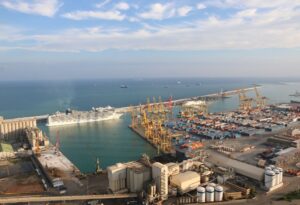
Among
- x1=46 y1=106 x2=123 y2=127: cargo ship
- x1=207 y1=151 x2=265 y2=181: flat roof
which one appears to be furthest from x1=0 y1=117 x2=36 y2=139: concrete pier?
x1=207 y1=151 x2=265 y2=181: flat roof

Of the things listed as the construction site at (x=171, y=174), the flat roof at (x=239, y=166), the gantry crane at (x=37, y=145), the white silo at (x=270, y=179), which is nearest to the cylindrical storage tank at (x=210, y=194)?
the construction site at (x=171, y=174)

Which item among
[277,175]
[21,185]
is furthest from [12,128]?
[277,175]

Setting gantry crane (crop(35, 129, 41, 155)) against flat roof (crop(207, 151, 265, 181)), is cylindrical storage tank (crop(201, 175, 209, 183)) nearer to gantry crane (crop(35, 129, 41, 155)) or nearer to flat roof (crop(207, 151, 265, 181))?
flat roof (crop(207, 151, 265, 181))

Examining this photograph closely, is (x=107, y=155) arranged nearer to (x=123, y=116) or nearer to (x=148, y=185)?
(x=148, y=185)

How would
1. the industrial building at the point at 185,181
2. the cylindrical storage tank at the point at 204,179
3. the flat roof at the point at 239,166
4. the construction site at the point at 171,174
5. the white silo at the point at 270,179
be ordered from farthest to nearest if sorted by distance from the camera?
1. the flat roof at the point at 239,166
2. the cylindrical storage tank at the point at 204,179
3. the white silo at the point at 270,179
4. the industrial building at the point at 185,181
5. the construction site at the point at 171,174

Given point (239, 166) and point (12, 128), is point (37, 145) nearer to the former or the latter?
point (12, 128)

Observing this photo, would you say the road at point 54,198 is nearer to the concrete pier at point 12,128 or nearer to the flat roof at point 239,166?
the flat roof at point 239,166
